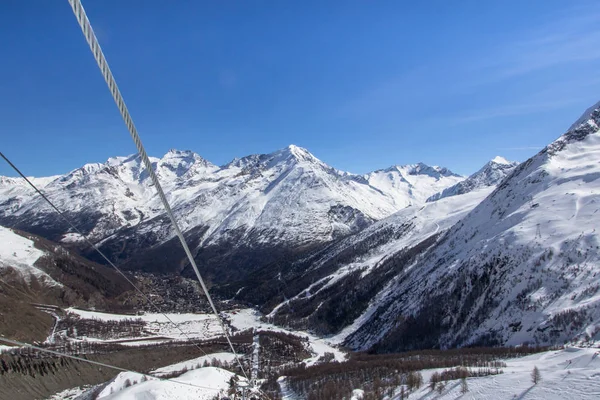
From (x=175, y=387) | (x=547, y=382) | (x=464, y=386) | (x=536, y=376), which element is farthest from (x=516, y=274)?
(x=175, y=387)

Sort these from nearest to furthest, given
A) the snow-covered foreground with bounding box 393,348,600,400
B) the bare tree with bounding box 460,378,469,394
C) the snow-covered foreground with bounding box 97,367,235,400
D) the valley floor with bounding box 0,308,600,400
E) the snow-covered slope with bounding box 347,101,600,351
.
→ the snow-covered foreground with bounding box 393,348,600,400
the valley floor with bounding box 0,308,600,400
the bare tree with bounding box 460,378,469,394
the snow-covered foreground with bounding box 97,367,235,400
the snow-covered slope with bounding box 347,101,600,351

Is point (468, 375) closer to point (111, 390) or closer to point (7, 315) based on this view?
point (111, 390)

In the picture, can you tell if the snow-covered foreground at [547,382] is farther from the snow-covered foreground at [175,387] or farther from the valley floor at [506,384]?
the snow-covered foreground at [175,387]

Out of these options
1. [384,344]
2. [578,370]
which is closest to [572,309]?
[578,370]

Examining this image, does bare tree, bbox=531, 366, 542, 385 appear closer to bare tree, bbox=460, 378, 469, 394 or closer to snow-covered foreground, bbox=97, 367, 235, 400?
bare tree, bbox=460, 378, 469, 394

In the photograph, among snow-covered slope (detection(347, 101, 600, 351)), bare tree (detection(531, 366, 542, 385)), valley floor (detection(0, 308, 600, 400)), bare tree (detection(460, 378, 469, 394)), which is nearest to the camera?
valley floor (detection(0, 308, 600, 400))

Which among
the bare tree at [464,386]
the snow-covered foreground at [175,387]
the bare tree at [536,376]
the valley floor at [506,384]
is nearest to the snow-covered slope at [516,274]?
the valley floor at [506,384]

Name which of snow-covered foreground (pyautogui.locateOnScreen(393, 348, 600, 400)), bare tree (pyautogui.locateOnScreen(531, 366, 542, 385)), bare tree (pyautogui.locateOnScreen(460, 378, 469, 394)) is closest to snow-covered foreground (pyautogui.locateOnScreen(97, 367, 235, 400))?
bare tree (pyautogui.locateOnScreen(460, 378, 469, 394))
